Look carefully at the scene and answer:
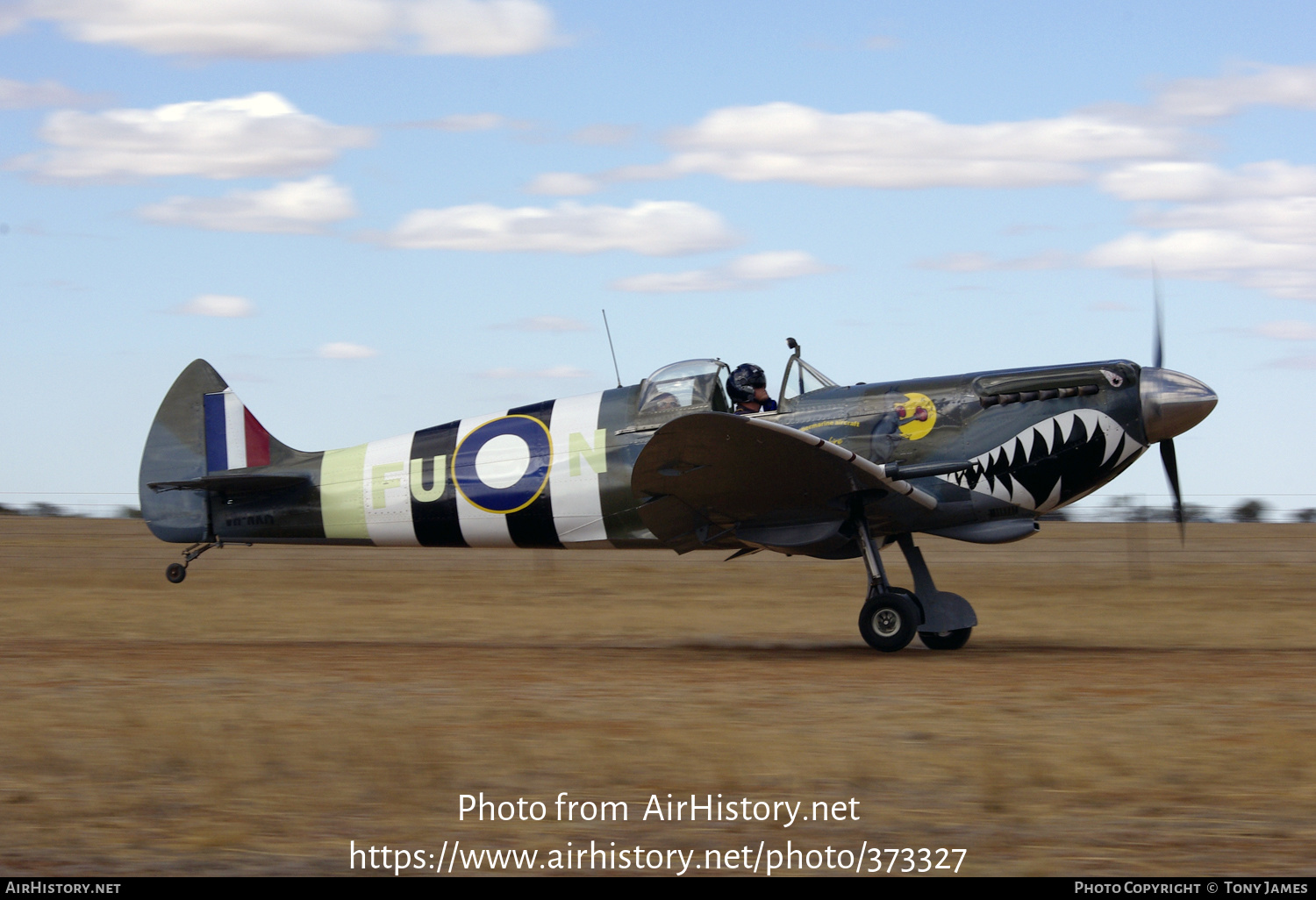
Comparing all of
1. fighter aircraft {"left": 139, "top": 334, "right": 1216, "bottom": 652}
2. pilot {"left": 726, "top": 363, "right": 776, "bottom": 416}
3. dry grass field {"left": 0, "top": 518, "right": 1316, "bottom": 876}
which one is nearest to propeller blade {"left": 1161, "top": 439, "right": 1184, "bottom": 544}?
fighter aircraft {"left": 139, "top": 334, "right": 1216, "bottom": 652}

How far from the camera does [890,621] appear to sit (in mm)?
10203

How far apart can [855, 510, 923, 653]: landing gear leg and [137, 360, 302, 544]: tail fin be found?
5.89m

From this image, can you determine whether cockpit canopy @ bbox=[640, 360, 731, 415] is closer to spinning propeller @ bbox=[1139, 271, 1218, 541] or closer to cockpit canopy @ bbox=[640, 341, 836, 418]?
cockpit canopy @ bbox=[640, 341, 836, 418]

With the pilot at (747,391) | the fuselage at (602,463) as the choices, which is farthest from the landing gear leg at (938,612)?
the pilot at (747,391)

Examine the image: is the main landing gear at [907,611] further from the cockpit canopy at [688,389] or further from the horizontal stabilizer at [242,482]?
the horizontal stabilizer at [242,482]

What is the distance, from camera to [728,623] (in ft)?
47.0

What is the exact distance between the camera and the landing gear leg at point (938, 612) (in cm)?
1059

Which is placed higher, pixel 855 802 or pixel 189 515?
pixel 189 515

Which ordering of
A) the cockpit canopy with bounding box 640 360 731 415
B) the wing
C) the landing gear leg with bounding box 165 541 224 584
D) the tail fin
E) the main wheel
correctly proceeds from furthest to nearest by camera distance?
the tail fin → the landing gear leg with bounding box 165 541 224 584 → the cockpit canopy with bounding box 640 360 731 415 → the main wheel → the wing

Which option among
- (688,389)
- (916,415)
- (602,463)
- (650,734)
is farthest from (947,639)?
(650,734)

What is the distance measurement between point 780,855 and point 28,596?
624 inches

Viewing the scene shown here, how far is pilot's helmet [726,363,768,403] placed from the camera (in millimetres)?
10875

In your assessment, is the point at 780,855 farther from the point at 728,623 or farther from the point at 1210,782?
the point at 728,623
